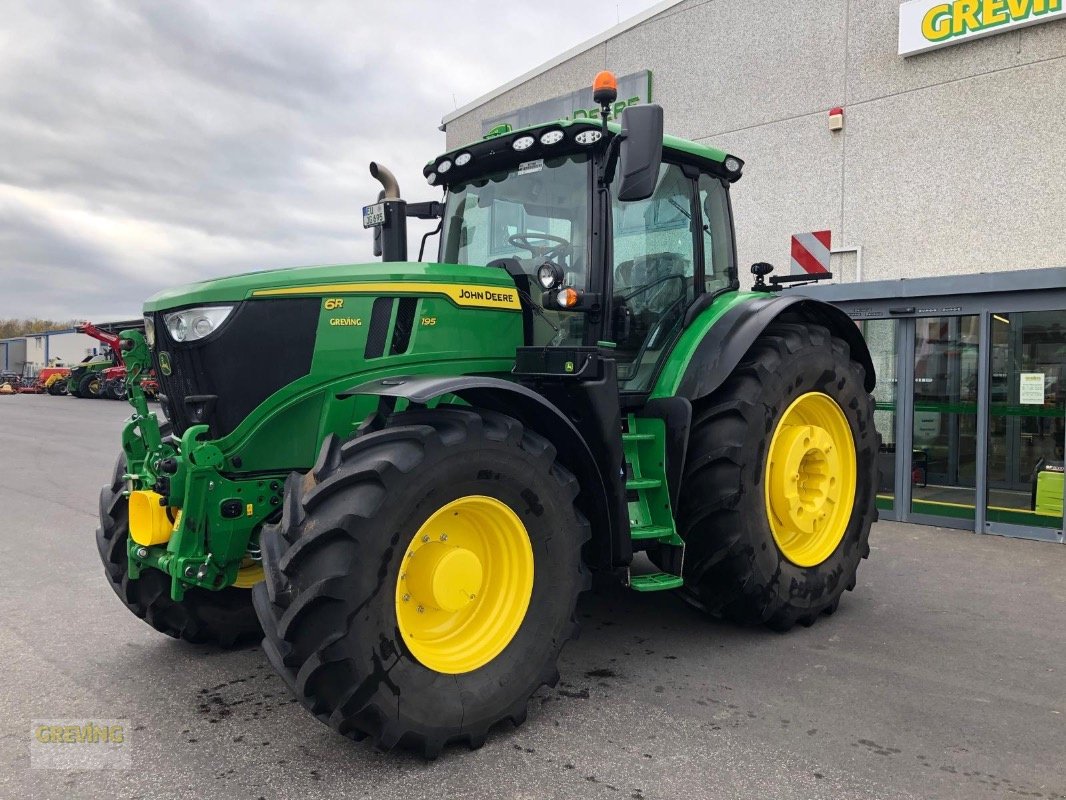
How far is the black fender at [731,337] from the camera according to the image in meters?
4.28

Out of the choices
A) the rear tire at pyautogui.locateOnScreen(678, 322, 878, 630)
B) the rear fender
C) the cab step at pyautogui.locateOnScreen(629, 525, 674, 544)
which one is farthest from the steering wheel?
the cab step at pyautogui.locateOnScreen(629, 525, 674, 544)

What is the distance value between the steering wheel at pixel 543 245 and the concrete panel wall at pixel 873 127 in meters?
6.60

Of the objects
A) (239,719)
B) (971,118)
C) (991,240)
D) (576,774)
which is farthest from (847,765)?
(971,118)

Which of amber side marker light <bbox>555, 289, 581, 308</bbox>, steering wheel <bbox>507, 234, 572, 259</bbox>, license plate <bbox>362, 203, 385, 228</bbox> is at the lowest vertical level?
amber side marker light <bbox>555, 289, 581, 308</bbox>

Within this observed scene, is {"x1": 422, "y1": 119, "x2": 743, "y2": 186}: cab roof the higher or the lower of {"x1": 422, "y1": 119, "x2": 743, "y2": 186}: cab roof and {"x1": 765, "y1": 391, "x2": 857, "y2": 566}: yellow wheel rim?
the higher

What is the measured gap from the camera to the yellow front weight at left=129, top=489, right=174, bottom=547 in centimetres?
344

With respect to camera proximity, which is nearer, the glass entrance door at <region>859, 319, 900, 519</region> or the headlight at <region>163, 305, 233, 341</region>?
the headlight at <region>163, 305, 233, 341</region>

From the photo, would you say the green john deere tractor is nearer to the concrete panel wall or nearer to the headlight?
the headlight

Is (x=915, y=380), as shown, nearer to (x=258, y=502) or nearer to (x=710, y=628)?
(x=710, y=628)

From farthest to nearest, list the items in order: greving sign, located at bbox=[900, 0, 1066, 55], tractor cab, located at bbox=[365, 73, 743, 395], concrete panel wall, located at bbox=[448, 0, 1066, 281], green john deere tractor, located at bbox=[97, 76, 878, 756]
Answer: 1. concrete panel wall, located at bbox=[448, 0, 1066, 281]
2. greving sign, located at bbox=[900, 0, 1066, 55]
3. tractor cab, located at bbox=[365, 73, 743, 395]
4. green john deere tractor, located at bbox=[97, 76, 878, 756]

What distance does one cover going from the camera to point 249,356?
347 centimetres

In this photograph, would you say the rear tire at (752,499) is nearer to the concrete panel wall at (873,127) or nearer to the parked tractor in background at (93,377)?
the concrete panel wall at (873,127)

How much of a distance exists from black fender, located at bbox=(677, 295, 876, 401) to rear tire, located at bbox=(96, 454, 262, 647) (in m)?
2.48

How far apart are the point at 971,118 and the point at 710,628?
7.22 metres
